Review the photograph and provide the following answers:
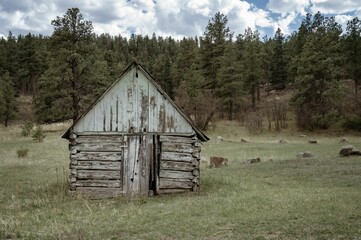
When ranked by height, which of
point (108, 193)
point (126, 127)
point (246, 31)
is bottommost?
point (108, 193)

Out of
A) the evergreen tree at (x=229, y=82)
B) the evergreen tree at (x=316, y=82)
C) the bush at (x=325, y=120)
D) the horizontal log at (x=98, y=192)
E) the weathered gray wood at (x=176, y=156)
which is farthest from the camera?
the evergreen tree at (x=229, y=82)

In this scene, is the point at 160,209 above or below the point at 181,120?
below

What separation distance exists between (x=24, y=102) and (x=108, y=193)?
245 feet

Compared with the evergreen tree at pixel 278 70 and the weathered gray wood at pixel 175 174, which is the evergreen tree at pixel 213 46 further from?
the weathered gray wood at pixel 175 174

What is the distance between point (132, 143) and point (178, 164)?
7.14 ft

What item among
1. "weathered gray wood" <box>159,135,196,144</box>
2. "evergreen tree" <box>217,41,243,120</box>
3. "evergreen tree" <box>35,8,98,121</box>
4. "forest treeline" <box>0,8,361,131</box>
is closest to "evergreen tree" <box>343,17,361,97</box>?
"forest treeline" <box>0,8,361,131</box>

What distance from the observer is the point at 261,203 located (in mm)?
12266

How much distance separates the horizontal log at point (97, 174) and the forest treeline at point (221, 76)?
1559 centimetres

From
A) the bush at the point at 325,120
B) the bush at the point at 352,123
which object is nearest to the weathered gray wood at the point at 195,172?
the bush at the point at 325,120

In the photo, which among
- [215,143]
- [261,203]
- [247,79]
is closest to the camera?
[261,203]

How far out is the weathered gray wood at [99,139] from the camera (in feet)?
51.5

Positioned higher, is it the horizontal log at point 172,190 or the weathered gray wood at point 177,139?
the weathered gray wood at point 177,139

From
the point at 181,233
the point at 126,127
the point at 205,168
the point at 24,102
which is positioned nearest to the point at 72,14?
the point at 205,168

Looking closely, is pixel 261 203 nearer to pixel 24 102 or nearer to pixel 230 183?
pixel 230 183
